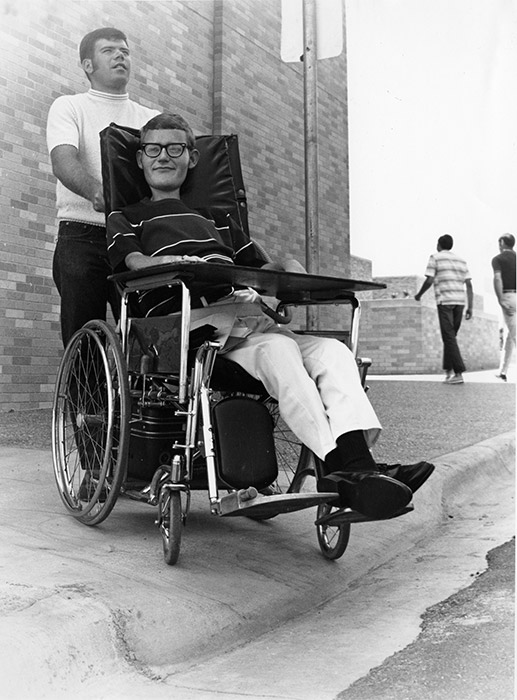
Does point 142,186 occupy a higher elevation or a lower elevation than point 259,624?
higher

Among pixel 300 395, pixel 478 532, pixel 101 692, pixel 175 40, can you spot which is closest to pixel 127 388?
pixel 300 395

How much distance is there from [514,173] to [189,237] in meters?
1.41

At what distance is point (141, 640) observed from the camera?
220cm

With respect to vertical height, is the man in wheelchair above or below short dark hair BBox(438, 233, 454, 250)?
below

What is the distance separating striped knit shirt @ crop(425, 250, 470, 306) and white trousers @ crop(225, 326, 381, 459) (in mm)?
7971

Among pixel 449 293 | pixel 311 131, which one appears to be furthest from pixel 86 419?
pixel 449 293

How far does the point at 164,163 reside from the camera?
3.38 m

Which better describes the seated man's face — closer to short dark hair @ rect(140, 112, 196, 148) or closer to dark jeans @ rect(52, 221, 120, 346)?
short dark hair @ rect(140, 112, 196, 148)

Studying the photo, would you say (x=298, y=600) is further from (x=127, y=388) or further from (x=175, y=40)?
(x=175, y=40)

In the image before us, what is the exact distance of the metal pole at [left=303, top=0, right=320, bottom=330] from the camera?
4.43 m

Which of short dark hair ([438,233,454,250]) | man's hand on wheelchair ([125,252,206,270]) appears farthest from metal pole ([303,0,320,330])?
short dark hair ([438,233,454,250])

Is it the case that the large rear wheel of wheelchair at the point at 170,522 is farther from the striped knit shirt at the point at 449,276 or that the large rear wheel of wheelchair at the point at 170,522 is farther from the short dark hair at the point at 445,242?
the short dark hair at the point at 445,242

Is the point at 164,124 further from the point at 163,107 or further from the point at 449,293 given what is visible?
the point at 449,293

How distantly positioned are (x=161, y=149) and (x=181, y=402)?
1187 mm
